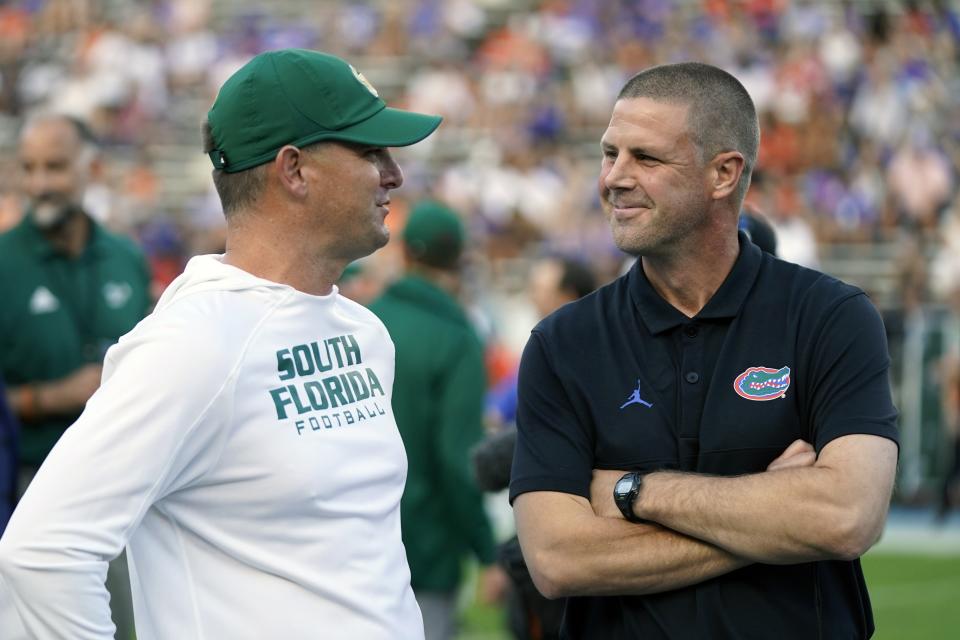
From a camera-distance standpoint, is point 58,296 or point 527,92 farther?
point 527,92

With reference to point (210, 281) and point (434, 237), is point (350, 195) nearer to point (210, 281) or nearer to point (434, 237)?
point (210, 281)

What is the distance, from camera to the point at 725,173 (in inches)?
138

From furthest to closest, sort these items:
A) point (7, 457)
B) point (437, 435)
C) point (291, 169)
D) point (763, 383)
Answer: point (437, 435), point (7, 457), point (763, 383), point (291, 169)

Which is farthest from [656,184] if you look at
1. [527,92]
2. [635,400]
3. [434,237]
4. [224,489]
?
[527,92]

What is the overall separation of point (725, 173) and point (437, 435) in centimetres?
296

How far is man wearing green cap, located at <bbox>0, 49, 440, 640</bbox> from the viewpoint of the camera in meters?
2.70

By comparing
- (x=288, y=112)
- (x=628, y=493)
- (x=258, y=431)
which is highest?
(x=288, y=112)

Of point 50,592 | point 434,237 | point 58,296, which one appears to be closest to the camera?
point 50,592

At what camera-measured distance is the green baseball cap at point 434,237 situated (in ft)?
21.5

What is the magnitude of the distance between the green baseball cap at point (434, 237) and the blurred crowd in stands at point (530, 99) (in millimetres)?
7574

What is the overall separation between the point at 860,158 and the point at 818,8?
3345mm

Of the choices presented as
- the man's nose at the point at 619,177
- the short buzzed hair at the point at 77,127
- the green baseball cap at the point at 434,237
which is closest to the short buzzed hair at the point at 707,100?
the man's nose at the point at 619,177

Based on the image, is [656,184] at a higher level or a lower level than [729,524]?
higher

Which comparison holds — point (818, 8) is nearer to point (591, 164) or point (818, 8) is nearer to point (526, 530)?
point (591, 164)
